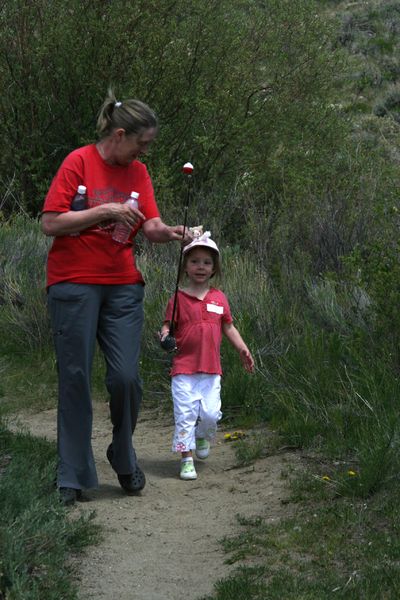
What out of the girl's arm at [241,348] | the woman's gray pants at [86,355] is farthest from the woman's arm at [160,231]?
the girl's arm at [241,348]

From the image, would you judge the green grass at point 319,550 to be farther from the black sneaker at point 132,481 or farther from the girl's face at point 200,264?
the girl's face at point 200,264

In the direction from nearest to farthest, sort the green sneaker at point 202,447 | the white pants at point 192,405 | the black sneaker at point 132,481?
the black sneaker at point 132,481 < the white pants at point 192,405 < the green sneaker at point 202,447

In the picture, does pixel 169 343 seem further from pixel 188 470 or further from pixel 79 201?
pixel 79 201

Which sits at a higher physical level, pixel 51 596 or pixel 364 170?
pixel 364 170

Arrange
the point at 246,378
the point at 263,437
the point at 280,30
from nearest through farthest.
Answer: the point at 263,437 → the point at 246,378 → the point at 280,30

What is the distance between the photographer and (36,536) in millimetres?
4418

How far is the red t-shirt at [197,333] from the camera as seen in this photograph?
6.06 meters

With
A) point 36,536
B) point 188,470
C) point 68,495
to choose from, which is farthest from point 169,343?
point 36,536

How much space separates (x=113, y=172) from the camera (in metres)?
5.40

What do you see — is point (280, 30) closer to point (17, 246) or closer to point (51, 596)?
point (17, 246)

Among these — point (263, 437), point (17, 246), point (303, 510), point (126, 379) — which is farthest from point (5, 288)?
point (303, 510)

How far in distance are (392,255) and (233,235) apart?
5125 mm

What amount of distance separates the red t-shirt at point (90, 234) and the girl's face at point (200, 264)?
26.1 inches

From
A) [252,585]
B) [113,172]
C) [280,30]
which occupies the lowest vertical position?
[252,585]
